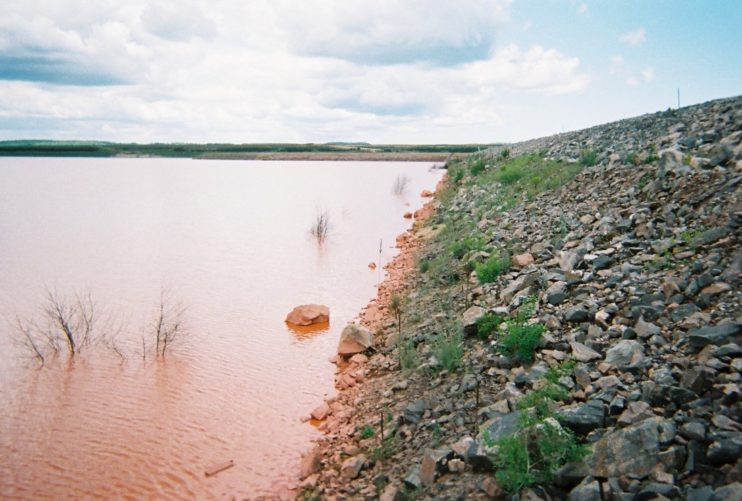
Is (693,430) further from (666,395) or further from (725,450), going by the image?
(666,395)

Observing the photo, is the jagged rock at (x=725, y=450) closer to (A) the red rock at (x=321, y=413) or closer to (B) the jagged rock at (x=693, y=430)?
(B) the jagged rock at (x=693, y=430)

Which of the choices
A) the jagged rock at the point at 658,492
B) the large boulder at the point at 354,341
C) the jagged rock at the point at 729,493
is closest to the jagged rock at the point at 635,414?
the jagged rock at the point at 658,492

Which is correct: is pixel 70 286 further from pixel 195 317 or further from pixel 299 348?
pixel 299 348

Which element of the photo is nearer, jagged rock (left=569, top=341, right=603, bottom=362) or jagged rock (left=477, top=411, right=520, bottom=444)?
jagged rock (left=477, top=411, right=520, bottom=444)

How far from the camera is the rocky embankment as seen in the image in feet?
13.7

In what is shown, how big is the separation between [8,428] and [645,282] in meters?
9.85

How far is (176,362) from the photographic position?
10.5 m

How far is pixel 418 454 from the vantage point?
5.63 m

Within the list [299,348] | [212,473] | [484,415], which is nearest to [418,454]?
[484,415]

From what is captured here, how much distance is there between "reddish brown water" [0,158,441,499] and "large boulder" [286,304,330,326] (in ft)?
0.92

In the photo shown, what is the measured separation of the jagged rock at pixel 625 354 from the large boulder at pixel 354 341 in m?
5.15

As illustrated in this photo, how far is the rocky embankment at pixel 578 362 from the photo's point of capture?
4.17 metres

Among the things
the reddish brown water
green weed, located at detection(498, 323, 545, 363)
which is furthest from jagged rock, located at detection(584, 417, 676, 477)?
the reddish brown water

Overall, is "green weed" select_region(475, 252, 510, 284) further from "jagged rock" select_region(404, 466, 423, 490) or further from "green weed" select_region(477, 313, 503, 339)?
"jagged rock" select_region(404, 466, 423, 490)
